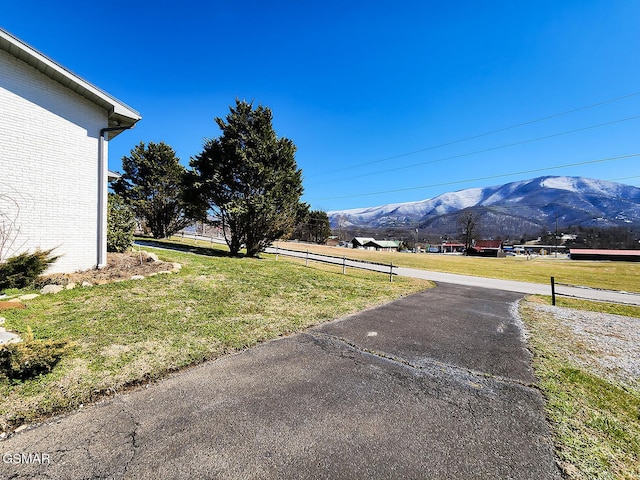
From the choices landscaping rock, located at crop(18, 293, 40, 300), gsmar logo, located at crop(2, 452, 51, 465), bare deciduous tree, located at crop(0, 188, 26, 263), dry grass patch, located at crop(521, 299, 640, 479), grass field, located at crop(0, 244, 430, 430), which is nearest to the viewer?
gsmar logo, located at crop(2, 452, 51, 465)

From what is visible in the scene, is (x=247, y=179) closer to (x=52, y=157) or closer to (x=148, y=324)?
(x=52, y=157)

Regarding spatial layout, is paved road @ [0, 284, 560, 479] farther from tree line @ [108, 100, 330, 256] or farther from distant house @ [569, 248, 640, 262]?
distant house @ [569, 248, 640, 262]

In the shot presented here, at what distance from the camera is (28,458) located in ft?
7.09

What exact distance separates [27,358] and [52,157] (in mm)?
7018

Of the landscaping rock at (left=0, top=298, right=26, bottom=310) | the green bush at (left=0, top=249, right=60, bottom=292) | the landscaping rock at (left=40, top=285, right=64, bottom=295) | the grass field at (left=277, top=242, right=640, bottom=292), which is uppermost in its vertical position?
the green bush at (left=0, top=249, right=60, bottom=292)

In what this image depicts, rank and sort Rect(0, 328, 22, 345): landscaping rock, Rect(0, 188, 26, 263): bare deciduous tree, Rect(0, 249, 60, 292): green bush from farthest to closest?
Rect(0, 188, 26, 263): bare deciduous tree < Rect(0, 249, 60, 292): green bush < Rect(0, 328, 22, 345): landscaping rock

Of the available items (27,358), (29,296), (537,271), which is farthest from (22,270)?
(537,271)

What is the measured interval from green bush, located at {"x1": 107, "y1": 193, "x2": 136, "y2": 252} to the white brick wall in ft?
8.61

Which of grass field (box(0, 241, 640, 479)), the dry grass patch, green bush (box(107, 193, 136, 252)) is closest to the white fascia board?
green bush (box(107, 193, 136, 252))

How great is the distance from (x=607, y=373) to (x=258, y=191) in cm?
1557

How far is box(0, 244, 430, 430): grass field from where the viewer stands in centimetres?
307

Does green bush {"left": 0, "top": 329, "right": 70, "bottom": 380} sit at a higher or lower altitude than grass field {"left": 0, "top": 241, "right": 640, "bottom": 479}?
higher

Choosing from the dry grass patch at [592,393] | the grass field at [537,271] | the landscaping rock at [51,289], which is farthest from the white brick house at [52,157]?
the grass field at [537,271]

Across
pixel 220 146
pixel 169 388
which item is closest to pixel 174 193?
pixel 220 146
